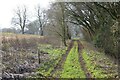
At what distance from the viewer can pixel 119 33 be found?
17.4 m

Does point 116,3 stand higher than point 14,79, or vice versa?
point 116,3

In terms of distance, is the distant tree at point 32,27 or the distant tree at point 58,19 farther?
the distant tree at point 32,27

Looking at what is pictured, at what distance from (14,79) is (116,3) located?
11211 mm

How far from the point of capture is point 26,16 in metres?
69.4

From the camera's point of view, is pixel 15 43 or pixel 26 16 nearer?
pixel 15 43

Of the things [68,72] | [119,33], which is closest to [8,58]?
[68,72]

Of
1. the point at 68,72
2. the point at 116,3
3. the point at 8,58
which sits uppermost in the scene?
the point at 116,3

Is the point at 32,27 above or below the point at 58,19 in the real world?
below

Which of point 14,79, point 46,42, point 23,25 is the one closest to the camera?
point 14,79

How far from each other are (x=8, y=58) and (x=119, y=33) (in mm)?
7756

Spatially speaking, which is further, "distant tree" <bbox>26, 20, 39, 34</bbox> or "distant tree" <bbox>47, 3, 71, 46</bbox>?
"distant tree" <bbox>26, 20, 39, 34</bbox>

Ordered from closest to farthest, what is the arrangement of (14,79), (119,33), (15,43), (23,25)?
(14,79) → (119,33) → (15,43) → (23,25)

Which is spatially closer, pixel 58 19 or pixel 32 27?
pixel 58 19

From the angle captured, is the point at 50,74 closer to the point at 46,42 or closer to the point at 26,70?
the point at 26,70
